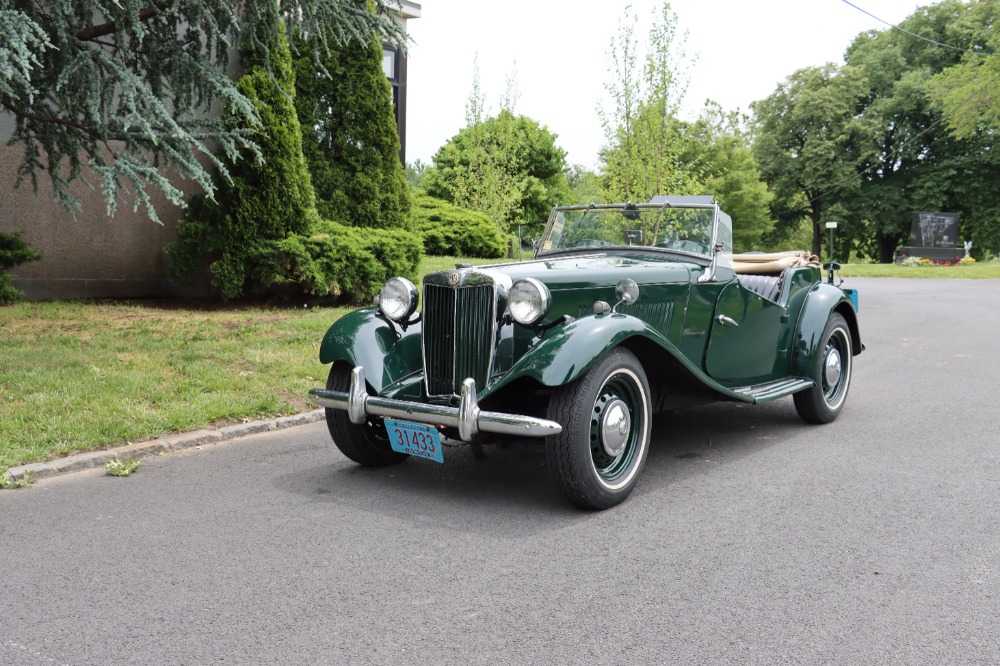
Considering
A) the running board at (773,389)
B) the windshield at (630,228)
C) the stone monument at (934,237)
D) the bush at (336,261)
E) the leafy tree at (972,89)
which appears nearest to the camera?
the running board at (773,389)

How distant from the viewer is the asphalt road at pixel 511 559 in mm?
2879

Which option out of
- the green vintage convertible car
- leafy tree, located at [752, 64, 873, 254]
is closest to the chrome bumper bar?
the green vintage convertible car

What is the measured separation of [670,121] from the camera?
15586mm

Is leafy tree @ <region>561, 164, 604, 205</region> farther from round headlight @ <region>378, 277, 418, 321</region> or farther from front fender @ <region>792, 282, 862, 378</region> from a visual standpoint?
round headlight @ <region>378, 277, 418, 321</region>

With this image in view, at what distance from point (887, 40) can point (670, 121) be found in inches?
1824

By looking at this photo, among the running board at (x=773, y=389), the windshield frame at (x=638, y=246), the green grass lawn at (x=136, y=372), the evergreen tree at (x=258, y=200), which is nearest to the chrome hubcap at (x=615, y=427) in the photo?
the running board at (x=773, y=389)

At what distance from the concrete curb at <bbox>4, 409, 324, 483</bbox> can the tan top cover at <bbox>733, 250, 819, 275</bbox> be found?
3879mm

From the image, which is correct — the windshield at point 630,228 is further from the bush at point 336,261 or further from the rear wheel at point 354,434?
the bush at point 336,261

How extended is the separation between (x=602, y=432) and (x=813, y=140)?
51.0 m

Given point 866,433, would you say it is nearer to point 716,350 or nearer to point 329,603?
point 716,350

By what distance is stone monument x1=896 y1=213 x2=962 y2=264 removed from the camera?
141 ft

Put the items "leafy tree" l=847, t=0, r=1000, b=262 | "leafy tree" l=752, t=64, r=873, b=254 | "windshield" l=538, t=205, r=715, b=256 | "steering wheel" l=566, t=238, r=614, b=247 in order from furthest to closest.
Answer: "leafy tree" l=752, t=64, r=873, b=254 < "leafy tree" l=847, t=0, r=1000, b=262 < "steering wheel" l=566, t=238, r=614, b=247 < "windshield" l=538, t=205, r=715, b=256

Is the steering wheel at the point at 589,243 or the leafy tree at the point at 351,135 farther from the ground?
the leafy tree at the point at 351,135

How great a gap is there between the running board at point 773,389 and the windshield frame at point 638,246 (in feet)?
3.15
